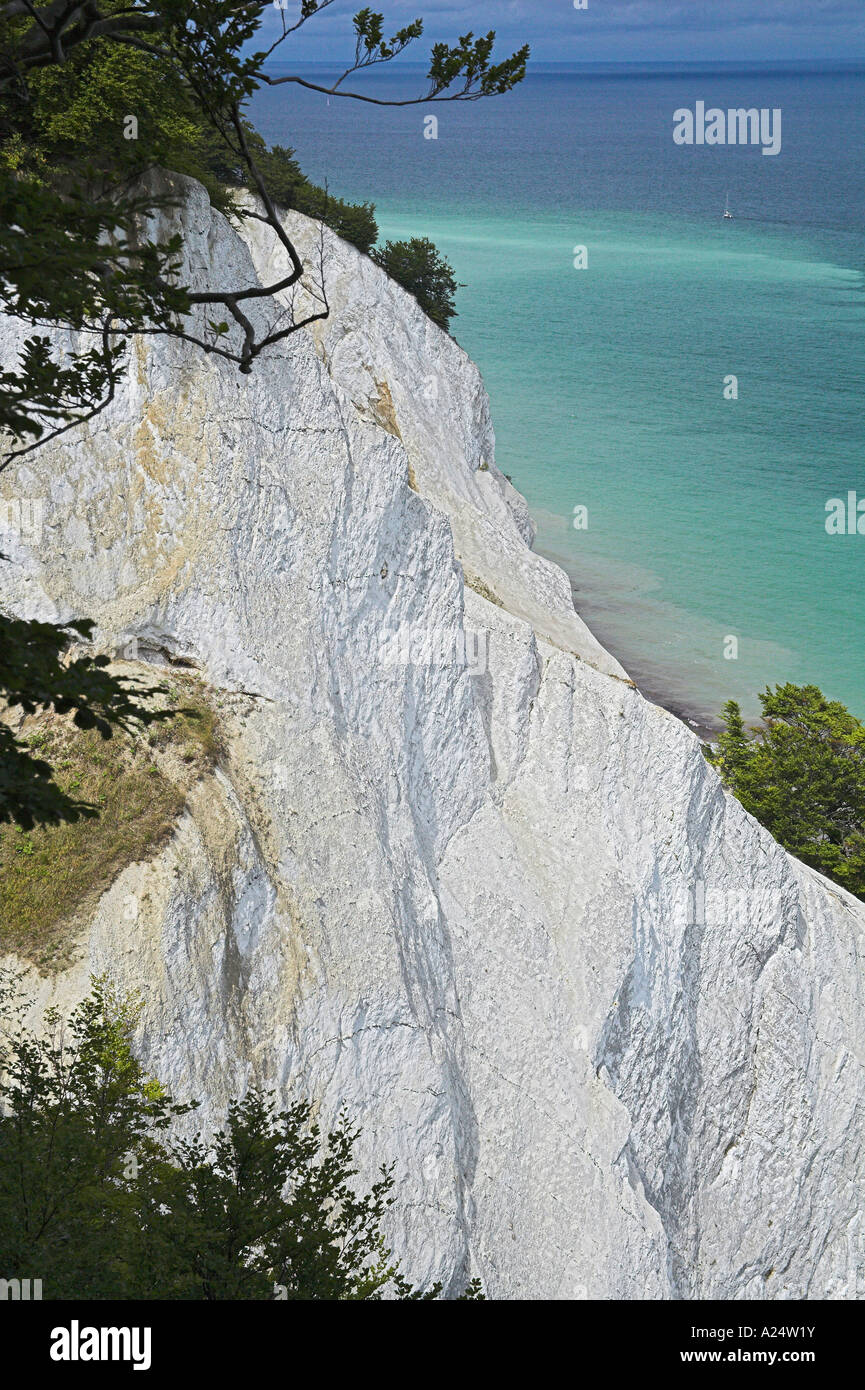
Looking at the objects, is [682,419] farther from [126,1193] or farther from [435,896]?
[126,1193]

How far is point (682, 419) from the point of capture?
9475cm

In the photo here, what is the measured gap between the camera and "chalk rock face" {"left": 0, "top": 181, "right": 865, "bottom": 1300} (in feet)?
54.9

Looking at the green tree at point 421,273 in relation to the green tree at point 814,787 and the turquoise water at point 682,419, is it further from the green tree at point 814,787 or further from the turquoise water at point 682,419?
the green tree at point 814,787

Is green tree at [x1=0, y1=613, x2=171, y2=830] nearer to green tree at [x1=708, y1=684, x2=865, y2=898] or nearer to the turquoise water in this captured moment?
green tree at [x1=708, y1=684, x2=865, y2=898]

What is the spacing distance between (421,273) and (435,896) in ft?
126

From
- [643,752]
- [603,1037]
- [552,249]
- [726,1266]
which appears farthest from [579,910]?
[552,249]

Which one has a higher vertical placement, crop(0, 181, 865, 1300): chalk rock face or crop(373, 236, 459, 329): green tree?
crop(373, 236, 459, 329): green tree

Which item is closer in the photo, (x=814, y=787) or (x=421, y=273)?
(x=814, y=787)

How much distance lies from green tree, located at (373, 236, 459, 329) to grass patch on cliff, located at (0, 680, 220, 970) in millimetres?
36696

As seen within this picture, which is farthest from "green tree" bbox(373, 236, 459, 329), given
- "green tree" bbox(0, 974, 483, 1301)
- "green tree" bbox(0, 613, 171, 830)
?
"green tree" bbox(0, 613, 171, 830)

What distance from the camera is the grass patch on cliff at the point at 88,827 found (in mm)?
14383

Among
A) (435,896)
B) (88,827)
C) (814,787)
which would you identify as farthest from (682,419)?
(88,827)

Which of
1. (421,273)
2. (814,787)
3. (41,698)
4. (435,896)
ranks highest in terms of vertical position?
(421,273)

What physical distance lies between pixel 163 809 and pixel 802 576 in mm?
61747
